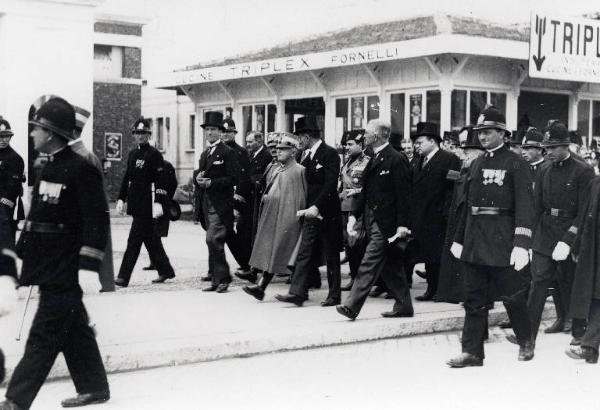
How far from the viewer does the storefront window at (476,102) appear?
2062cm

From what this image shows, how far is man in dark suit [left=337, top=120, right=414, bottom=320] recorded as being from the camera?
9.29 metres

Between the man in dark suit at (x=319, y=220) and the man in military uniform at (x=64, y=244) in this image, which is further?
the man in dark suit at (x=319, y=220)

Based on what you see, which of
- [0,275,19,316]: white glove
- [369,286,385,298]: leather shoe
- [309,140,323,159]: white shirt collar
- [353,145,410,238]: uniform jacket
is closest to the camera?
[0,275,19,316]: white glove

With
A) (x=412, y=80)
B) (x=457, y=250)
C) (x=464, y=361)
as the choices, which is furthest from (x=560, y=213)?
(x=412, y=80)

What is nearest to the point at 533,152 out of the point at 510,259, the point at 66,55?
the point at 510,259

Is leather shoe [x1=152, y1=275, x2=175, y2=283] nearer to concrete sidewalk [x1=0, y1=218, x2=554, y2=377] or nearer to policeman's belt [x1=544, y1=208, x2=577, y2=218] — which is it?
concrete sidewalk [x1=0, y1=218, x2=554, y2=377]

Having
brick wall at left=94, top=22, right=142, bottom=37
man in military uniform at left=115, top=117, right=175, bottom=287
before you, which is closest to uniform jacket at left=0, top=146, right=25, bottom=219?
man in military uniform at left=115, top=117, right=175, bottom=287

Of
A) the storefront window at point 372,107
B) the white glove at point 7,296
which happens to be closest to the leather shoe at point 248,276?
the white glove at point 7,296

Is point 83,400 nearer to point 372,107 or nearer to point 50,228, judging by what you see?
point 50,228

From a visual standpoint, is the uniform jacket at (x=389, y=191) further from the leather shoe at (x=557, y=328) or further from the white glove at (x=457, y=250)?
the leather shoe at (x=557, y=328)

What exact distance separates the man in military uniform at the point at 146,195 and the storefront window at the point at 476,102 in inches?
401

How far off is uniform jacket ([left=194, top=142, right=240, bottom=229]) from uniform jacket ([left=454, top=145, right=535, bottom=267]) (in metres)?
4.11

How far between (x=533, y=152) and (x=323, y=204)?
2657 millimetres

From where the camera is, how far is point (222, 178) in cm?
1145
